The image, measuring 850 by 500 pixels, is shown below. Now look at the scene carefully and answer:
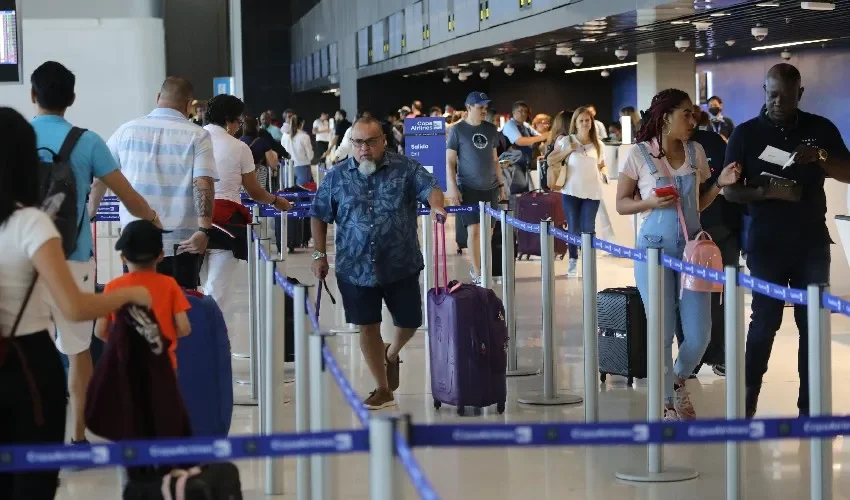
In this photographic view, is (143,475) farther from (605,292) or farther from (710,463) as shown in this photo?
(605,292)

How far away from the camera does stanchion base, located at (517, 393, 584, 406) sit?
8109 millimetres

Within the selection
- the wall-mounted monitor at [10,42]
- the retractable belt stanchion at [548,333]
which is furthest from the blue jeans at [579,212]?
the wall-mounted monitor at [10,42]

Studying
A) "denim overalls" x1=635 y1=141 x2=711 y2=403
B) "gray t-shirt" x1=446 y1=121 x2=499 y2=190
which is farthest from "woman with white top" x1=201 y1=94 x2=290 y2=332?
"gray t-shirt" x1=446 y1=121 x2=499 y2=190

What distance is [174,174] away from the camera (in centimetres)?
744

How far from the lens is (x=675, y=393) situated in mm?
7133

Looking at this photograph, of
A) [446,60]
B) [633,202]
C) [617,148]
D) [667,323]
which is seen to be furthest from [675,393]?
[446,60]

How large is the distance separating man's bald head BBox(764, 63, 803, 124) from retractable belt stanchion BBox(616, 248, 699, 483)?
1.09 m

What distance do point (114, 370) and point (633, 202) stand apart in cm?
334

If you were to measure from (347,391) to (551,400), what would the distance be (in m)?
4.54

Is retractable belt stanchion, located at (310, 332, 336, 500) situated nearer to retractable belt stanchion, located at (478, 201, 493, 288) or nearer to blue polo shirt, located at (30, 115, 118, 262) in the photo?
blue polo shirt, located at (30, 115, 118, 262)

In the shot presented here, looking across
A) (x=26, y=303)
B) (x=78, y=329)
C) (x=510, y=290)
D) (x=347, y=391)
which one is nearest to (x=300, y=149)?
(x=510, y=290)

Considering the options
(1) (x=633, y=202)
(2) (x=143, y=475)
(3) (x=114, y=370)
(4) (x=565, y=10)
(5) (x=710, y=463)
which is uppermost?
(4) (x=565, y=10)

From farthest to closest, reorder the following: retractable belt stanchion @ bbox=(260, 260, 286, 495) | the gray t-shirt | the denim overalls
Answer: the gray t-shirt
the denim overalls
retractable belt stanchion @ bbox=(260, 260, 286, 495)

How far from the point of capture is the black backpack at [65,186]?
5738mm
